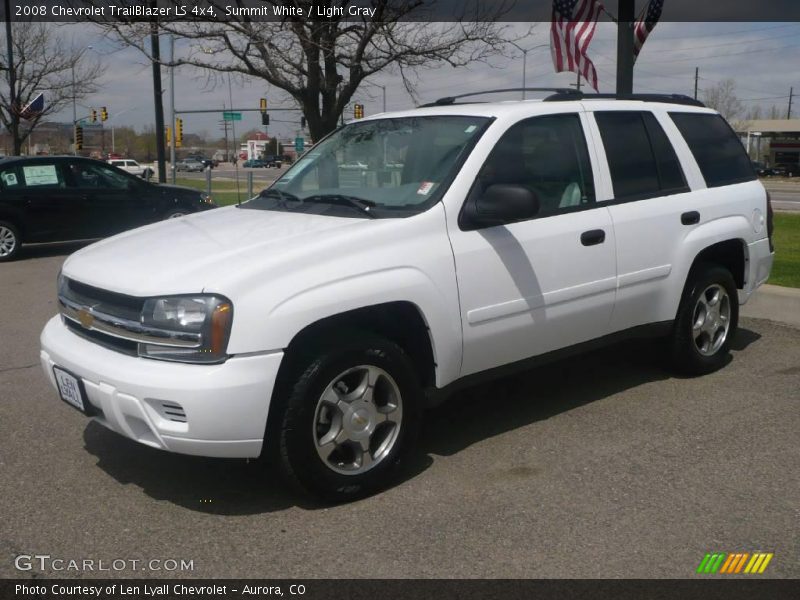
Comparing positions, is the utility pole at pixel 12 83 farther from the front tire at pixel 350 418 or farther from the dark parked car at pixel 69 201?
the front tire at pixel 350 418

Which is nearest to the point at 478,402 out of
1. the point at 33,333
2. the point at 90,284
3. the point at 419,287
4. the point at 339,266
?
the point at 419,287

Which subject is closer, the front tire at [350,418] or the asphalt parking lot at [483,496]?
the asphalt parking lot at [483,496]

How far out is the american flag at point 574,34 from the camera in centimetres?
1076

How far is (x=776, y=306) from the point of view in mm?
7730

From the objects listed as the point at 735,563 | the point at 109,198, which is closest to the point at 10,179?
the point at 109,198

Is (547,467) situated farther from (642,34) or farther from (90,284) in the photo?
(642,34)

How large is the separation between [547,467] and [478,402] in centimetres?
124

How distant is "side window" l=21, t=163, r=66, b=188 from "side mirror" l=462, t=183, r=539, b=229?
1079 centimetres

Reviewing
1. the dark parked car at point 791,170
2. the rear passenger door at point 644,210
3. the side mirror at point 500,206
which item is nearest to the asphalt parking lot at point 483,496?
the rear passenger door at point 644,210

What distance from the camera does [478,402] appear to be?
18.6 ft

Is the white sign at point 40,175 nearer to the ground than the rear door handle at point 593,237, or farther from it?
farther from it

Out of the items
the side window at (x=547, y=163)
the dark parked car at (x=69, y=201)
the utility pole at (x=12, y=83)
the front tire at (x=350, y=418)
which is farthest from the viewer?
the utility pole at (x=12, y=83)

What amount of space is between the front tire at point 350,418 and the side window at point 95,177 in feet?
36.1

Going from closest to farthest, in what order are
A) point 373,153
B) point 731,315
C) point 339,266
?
1. point 339,266
2. point 373,153
3. point 731,315
